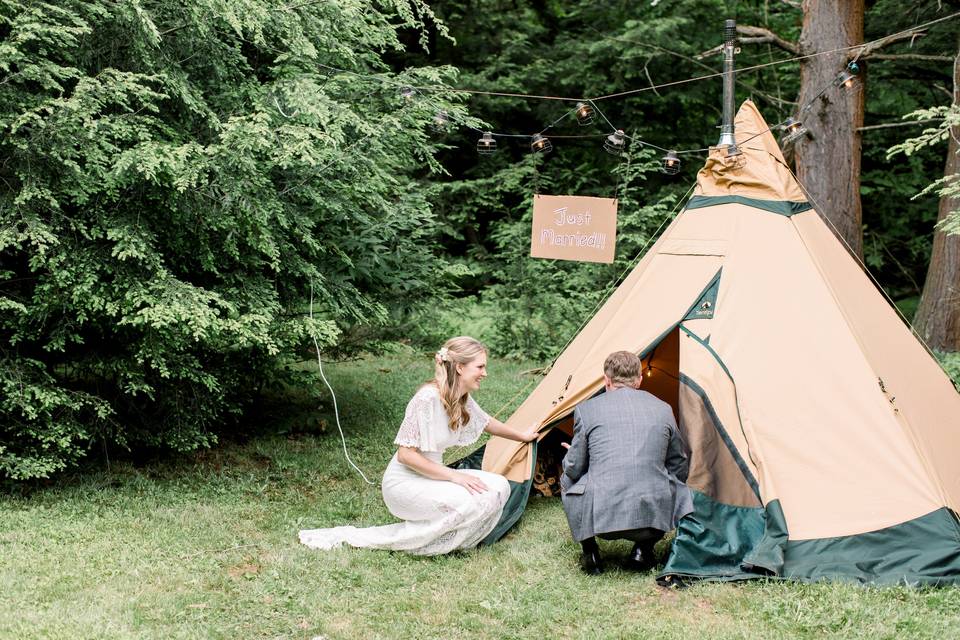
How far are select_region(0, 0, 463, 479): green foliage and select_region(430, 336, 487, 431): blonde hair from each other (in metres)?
1.17

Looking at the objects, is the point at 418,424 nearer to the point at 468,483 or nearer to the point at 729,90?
the point at 468,483

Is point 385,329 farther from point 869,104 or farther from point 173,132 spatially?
point 869,104

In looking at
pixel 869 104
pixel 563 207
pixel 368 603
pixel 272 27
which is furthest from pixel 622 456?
pixel 869 104

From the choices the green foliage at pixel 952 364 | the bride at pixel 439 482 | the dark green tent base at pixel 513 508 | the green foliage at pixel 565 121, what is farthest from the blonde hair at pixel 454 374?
the green foliage at pixel 565 121

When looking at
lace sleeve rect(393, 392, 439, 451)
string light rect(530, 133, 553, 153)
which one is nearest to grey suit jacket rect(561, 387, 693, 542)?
lace sleeve rect(393, 392, 439, 451)

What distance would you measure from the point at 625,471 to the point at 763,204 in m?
2.06

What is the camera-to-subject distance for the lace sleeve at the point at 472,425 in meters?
4.71

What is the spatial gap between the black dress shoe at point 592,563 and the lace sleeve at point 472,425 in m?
0.87

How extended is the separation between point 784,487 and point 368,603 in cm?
213

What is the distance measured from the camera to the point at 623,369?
440cm

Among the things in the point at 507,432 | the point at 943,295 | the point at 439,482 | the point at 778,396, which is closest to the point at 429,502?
the point at 439,482

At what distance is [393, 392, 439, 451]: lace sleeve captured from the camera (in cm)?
451

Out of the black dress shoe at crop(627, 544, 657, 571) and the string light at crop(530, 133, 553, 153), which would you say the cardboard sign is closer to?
the string light at crop(530, 133, 553, 153)

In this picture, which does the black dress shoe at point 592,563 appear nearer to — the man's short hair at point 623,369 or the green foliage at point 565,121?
the man's short hair at point 623,369
